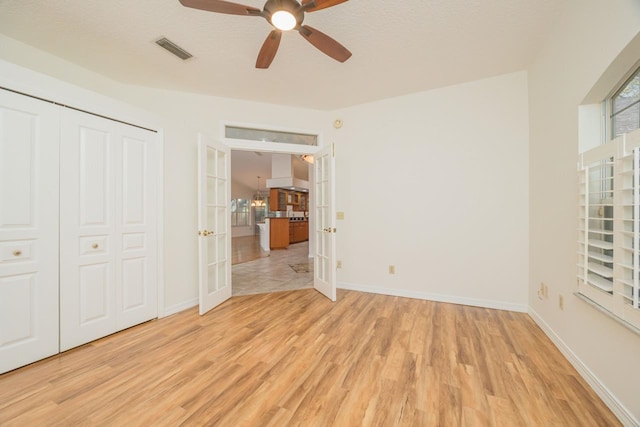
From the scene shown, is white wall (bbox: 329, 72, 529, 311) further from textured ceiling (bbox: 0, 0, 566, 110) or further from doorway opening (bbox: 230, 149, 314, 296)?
doorway opening (bbox: 230, 149, 314, 296)

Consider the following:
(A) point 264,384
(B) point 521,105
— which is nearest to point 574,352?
(A) point 264,384

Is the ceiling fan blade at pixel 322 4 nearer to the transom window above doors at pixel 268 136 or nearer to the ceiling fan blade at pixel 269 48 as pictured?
the ceiling fan blade at pixel 269 48

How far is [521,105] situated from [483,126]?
1.35 ft

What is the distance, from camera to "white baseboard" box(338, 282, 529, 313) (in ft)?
9.37

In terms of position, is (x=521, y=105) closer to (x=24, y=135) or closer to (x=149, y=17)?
(x=149, y=17)

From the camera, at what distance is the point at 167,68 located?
2.66m

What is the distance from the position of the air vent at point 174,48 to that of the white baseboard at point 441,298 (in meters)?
3.56

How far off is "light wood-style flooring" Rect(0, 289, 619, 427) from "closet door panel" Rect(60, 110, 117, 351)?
0.81ft

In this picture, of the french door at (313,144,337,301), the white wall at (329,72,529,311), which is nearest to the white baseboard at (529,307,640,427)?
the white wall at (329,72,529,311)

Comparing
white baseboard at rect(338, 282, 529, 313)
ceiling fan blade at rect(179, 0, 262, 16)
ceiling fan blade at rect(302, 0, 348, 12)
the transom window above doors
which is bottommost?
white baseboard at rect(338, 282, 529, 313)

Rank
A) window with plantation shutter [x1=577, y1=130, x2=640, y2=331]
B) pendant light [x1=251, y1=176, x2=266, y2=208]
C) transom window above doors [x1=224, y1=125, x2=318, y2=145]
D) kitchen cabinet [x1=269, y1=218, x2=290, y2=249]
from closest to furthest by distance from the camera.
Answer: window with plantation shutter [x1=577, y1=130, x2=640, y2=331], transom window above doors [x1=224, y1=125, x2=318, y2=145], kitchen cabinet [x1=269, y1=218, x2=290, y2=249], pendant light [x1=251, y1=176, x2=266, y2=208]

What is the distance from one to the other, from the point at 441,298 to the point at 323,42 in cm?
325

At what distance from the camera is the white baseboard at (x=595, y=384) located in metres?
1.32

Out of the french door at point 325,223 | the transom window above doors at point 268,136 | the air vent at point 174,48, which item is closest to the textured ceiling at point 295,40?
the air vent at point 174,48
